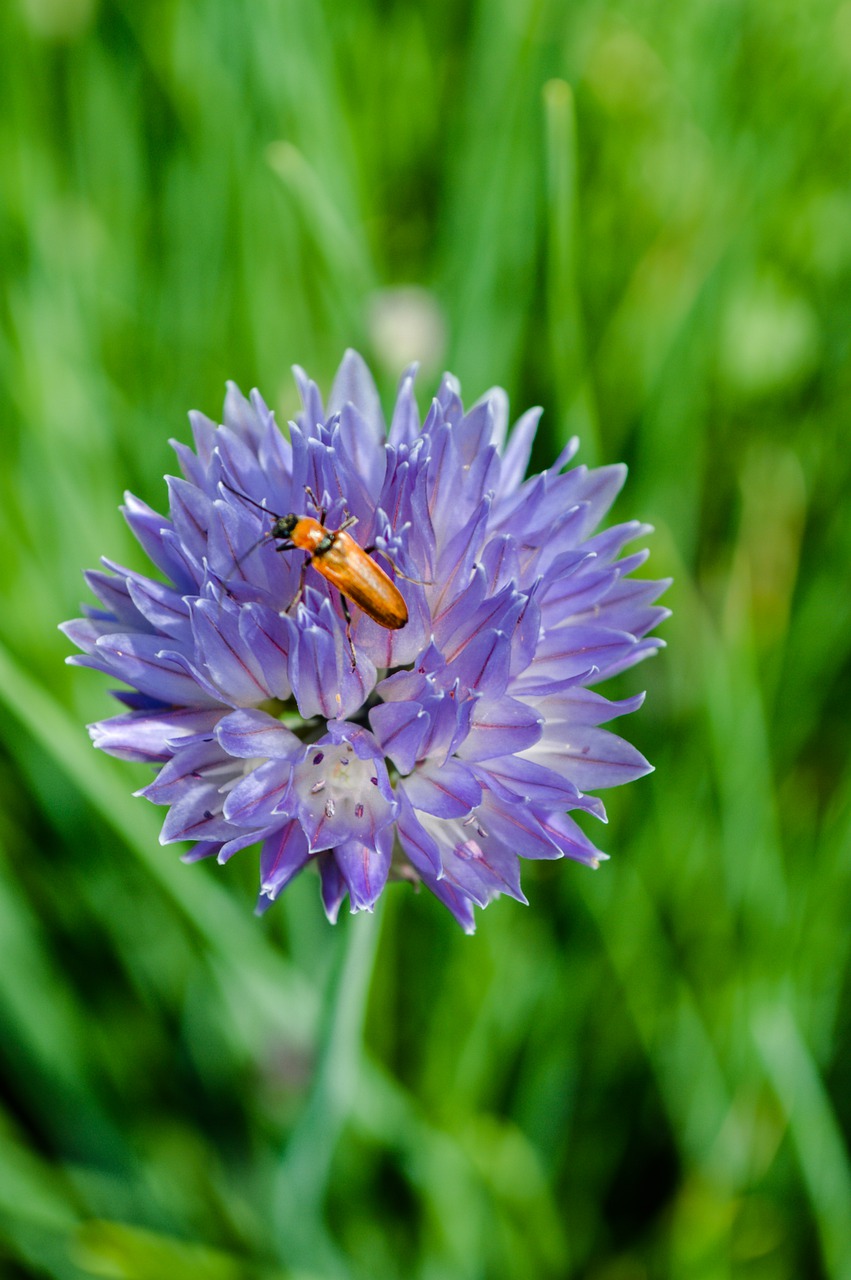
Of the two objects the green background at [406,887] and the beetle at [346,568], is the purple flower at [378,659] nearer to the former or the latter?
the beetle at [346,568]

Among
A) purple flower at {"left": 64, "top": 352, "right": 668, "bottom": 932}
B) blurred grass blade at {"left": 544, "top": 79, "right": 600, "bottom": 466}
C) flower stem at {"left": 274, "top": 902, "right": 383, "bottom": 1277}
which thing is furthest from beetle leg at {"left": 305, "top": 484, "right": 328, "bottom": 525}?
blurred grass blade at {"left": 544, "top": 79, "right": 600, "bottom": 466}

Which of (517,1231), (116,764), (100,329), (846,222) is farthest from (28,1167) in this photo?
(846,222)

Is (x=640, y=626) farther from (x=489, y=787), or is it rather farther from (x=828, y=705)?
(x=828, y=705)

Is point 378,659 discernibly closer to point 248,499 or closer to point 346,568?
point 346,568

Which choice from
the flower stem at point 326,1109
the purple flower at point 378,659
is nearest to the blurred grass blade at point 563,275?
the purple flower at point 378,659

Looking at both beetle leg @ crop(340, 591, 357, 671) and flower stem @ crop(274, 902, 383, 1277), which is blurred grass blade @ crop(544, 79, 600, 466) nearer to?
beetle leg @ crop(340, 591, 357, 671)

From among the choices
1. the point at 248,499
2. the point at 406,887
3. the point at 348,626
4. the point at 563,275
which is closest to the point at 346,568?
the point at 348,626
